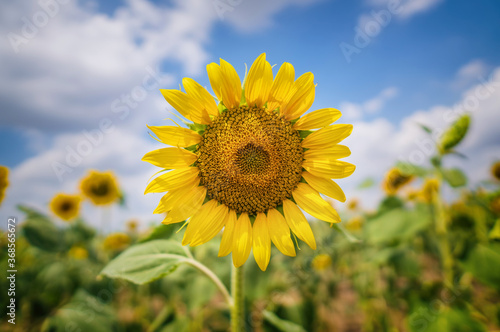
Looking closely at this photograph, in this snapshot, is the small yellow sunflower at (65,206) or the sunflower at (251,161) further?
the small yellow sunflower at (65,206)

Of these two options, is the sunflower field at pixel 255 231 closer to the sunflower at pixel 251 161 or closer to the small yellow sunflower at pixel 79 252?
the sunflower at pixel 251 161

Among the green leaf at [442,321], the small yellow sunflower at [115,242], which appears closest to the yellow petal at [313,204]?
the green leaf at [442,321]

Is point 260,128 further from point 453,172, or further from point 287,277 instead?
point 287,277

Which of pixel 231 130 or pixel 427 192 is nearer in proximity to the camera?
pixel 231 130

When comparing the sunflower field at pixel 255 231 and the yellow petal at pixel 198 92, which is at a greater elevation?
the yellow petal at pixel 198 92

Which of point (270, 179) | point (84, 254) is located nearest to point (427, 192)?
point (270, 179)
